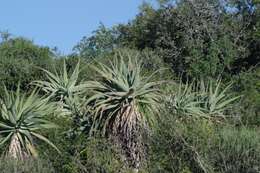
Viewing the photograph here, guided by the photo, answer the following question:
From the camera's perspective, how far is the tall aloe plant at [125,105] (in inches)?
736

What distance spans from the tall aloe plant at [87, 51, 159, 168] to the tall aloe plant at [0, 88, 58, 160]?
1571mm

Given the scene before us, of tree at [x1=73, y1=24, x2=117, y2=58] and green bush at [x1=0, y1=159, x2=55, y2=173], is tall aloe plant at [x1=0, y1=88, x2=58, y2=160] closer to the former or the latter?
green bush at [x1=0, y1=159, x2=55, y2=173]

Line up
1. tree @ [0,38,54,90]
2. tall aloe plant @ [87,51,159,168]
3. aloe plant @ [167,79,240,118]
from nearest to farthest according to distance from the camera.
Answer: tall aloe plant @ [87,51,159,168] → aloe plant @ [167,79,240,118] → tree @ [0,38,54,90]

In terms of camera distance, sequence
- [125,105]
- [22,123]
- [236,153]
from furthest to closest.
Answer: [22,123]
[125,105]
[236,153]

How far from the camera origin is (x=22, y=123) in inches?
806

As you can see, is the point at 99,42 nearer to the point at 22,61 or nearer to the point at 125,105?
the point at 22,61

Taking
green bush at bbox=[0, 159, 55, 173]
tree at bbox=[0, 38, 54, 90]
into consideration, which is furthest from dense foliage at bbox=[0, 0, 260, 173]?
tree at bbox=[0, 38, 54, 90]

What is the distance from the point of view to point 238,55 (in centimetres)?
3669

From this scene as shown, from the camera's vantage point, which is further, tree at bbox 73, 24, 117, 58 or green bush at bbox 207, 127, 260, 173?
tree at bbox 73, 24, 117, 58

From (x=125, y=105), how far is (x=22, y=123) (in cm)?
315

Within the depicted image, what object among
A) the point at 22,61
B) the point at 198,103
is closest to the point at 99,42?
the point at 22,61

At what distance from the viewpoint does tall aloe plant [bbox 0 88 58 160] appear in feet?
65.3

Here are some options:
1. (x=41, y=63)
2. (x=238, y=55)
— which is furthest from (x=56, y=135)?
(x=238, y=55)

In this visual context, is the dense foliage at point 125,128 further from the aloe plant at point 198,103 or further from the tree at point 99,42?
the tree at point 99,42
